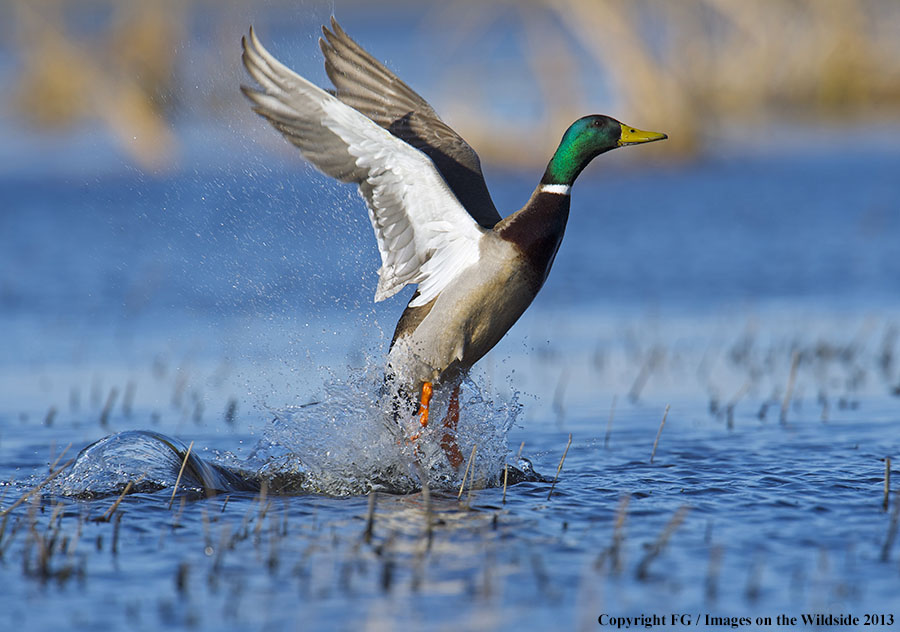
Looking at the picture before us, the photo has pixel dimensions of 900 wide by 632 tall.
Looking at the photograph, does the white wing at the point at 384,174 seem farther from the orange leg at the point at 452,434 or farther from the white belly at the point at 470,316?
the orange leg at the point at 452,434

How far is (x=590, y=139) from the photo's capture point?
6449 millimetres

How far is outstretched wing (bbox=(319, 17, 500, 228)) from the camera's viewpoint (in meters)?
6.70

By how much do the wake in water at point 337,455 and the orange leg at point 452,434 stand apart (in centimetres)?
3

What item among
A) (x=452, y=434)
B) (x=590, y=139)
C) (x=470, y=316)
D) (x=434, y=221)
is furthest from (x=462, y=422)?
(x=590, y=139)

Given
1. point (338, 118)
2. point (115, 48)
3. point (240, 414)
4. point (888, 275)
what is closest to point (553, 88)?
point (115, 48)

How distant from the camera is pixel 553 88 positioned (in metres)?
19.8

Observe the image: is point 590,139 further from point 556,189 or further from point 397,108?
point 397,108

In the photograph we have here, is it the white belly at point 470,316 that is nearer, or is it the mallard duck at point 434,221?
the mallard duck at point 434,221

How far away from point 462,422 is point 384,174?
56.9 inches

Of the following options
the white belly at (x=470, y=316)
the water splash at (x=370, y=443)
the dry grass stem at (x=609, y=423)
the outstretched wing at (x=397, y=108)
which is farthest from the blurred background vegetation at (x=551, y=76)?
the white belly at (x=470, y=316)

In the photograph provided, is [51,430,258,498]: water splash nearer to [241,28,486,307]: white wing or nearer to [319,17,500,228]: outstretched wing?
[241,28,486,307]: white wing

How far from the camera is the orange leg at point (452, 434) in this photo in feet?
20.5

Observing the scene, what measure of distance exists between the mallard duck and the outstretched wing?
0.06 ft

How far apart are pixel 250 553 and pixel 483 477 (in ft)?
5.36
